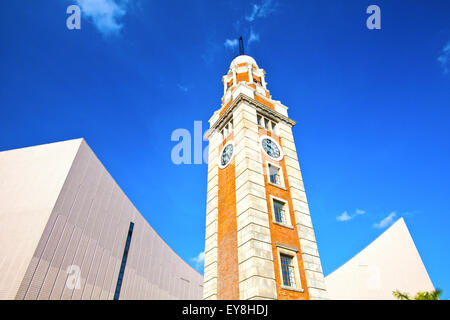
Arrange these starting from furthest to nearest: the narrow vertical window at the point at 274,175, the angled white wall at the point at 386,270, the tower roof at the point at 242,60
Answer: the angled white wall at the point at 386,270 → the tower roof at the point at 242,60 → the narrow vertical window at the point at 274,175

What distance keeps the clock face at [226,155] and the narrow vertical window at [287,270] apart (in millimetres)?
8078

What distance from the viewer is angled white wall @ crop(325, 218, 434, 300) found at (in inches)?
1569

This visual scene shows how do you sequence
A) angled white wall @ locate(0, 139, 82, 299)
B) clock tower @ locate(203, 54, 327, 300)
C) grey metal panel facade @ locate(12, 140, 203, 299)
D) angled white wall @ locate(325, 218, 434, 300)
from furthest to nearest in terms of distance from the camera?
angled white wall @ locate(325, 218, 434, 300) → grey metal panel facade @ locate(12, 140, 203, 299) → angled white wall @ locate(0, 139, 82, 299) → clock tower @ locate(203, 54, 327, 300)

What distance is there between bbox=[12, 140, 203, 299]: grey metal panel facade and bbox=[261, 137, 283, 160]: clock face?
24.3 meters

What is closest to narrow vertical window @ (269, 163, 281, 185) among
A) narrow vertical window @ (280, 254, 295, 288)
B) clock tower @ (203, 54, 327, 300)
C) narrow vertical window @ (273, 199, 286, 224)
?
clock tower @ (203, 54, 327, 300)

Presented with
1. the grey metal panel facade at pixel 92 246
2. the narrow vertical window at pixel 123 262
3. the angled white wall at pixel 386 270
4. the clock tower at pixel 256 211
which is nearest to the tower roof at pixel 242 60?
the clock tower at pixel 256 211

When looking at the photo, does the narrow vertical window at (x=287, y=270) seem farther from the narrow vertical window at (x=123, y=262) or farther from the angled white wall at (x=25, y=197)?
the narrow vertical window at (x=123, y=262)

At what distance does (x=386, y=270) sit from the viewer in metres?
42.3

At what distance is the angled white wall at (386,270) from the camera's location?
39.8m

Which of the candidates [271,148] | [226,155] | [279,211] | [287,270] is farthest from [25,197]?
[287,270]

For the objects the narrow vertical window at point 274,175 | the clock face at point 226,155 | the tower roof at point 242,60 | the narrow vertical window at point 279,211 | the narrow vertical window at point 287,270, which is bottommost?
the narrow vertical window at point 287,270

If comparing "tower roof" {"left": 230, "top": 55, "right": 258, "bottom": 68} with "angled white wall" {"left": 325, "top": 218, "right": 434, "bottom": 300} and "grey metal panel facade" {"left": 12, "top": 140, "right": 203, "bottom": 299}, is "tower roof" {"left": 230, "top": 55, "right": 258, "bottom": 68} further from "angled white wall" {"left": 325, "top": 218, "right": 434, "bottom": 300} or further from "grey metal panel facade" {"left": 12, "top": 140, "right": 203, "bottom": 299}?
"angled white wall" {"left": 325, "top": 218, "right": 434, "bottom": 300}
